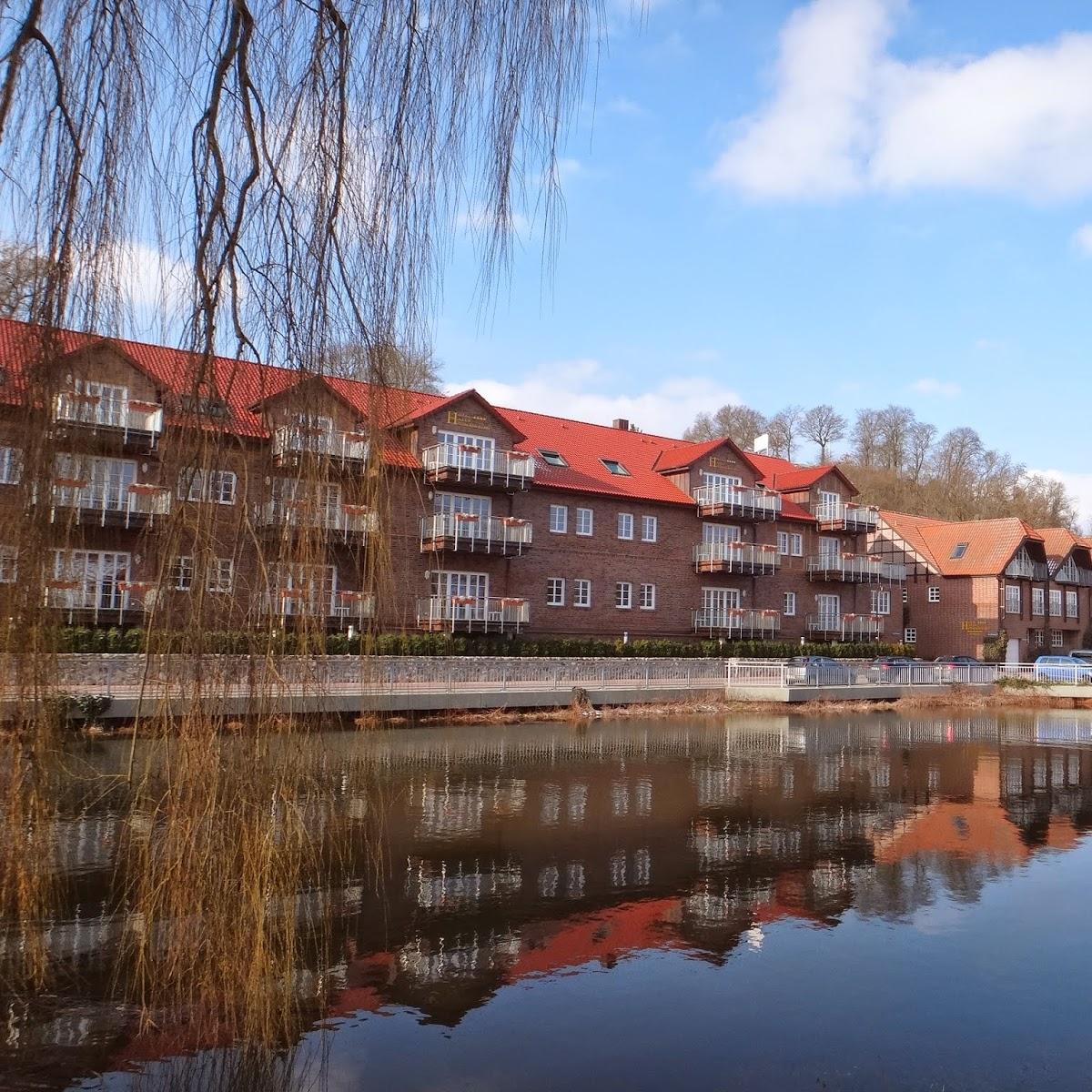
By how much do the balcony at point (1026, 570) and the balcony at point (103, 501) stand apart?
55541 millimetres

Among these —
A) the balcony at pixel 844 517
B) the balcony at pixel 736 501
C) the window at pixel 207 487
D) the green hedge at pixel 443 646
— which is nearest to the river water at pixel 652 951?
the green hedge at pixel 443 646

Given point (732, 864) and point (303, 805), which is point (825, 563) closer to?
point (732, 864)

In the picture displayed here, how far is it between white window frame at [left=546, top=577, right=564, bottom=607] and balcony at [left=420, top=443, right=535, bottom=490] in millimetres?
4113

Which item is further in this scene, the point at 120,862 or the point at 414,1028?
the point at 120,862

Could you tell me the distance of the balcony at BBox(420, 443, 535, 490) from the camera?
33.9 meters

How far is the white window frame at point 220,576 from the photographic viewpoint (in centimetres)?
385

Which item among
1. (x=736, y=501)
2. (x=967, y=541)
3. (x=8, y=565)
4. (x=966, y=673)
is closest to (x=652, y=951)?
(x=8, y=565)

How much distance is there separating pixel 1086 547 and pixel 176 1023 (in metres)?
Answer: 65.5

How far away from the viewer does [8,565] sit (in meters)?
4.43

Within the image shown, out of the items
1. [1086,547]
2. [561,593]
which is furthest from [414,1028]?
[1086,547]

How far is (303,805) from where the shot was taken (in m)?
4.51

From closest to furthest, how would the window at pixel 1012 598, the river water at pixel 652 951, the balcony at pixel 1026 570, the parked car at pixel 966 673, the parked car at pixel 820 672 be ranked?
1. the river water at pixel 652 951
2. the parked car at pixel 820 672
3. the parked car at pixel 966 673
4. the window at pixel 1012 598
5. the balcony at pixel 1026 570

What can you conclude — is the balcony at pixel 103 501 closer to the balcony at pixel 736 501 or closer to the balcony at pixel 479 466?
the balcony at pixel 479 466

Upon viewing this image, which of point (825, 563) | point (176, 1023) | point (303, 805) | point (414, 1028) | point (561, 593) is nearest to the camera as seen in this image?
point (303, 805)
